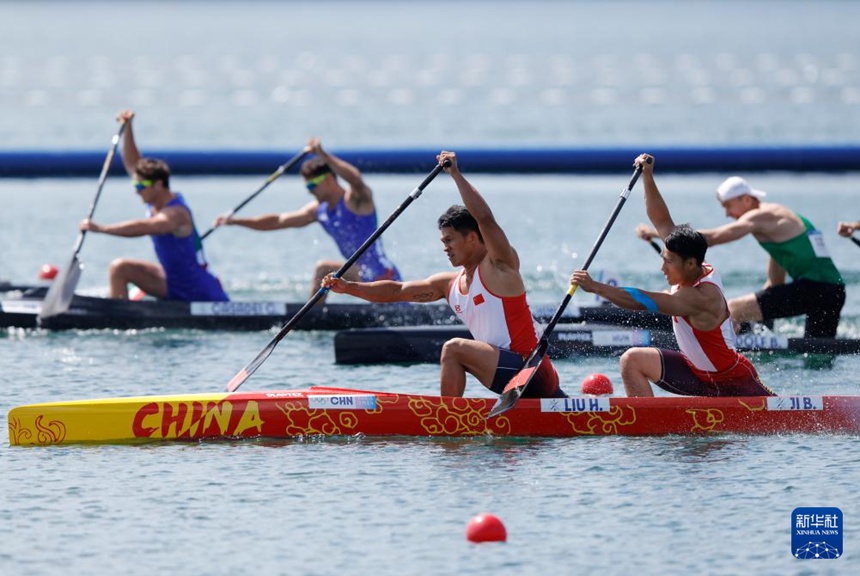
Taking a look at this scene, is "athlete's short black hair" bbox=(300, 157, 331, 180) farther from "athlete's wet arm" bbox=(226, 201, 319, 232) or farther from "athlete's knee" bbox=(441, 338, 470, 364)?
"athlete's knee" bbox=(441, 338, 470, 364)

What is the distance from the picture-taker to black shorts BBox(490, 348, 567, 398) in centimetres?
976

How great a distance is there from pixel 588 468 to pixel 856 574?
2.04m

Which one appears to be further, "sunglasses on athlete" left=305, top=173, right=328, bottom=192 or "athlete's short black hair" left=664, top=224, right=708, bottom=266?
"sunglasses on athlete" left=305, top=173, right=328, bottom=192

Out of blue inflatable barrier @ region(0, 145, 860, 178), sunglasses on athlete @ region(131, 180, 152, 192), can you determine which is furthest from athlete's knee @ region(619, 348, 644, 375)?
blue inflatable barrier @ region(0, 145, 860, 178)

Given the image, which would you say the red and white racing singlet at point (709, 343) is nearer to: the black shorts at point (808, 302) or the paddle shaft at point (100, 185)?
the black shorts at point (808, 302)

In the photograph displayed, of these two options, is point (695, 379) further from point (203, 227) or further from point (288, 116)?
point (288, 116)

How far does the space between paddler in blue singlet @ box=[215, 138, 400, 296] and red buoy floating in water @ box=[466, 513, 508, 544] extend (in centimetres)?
642

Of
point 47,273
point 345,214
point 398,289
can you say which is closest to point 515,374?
point 398,289

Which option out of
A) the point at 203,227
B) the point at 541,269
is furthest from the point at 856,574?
the point at 203,227

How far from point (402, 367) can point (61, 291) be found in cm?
335

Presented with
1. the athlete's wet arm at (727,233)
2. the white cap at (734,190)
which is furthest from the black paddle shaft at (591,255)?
the white cap at (734,190)

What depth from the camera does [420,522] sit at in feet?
27.0

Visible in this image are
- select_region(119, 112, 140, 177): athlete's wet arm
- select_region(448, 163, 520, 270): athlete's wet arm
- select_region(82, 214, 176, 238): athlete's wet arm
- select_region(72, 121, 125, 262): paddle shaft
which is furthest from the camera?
select_region(119, 112, 140, 177): athlete's wet arm

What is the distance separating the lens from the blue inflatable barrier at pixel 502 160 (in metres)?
24.2
